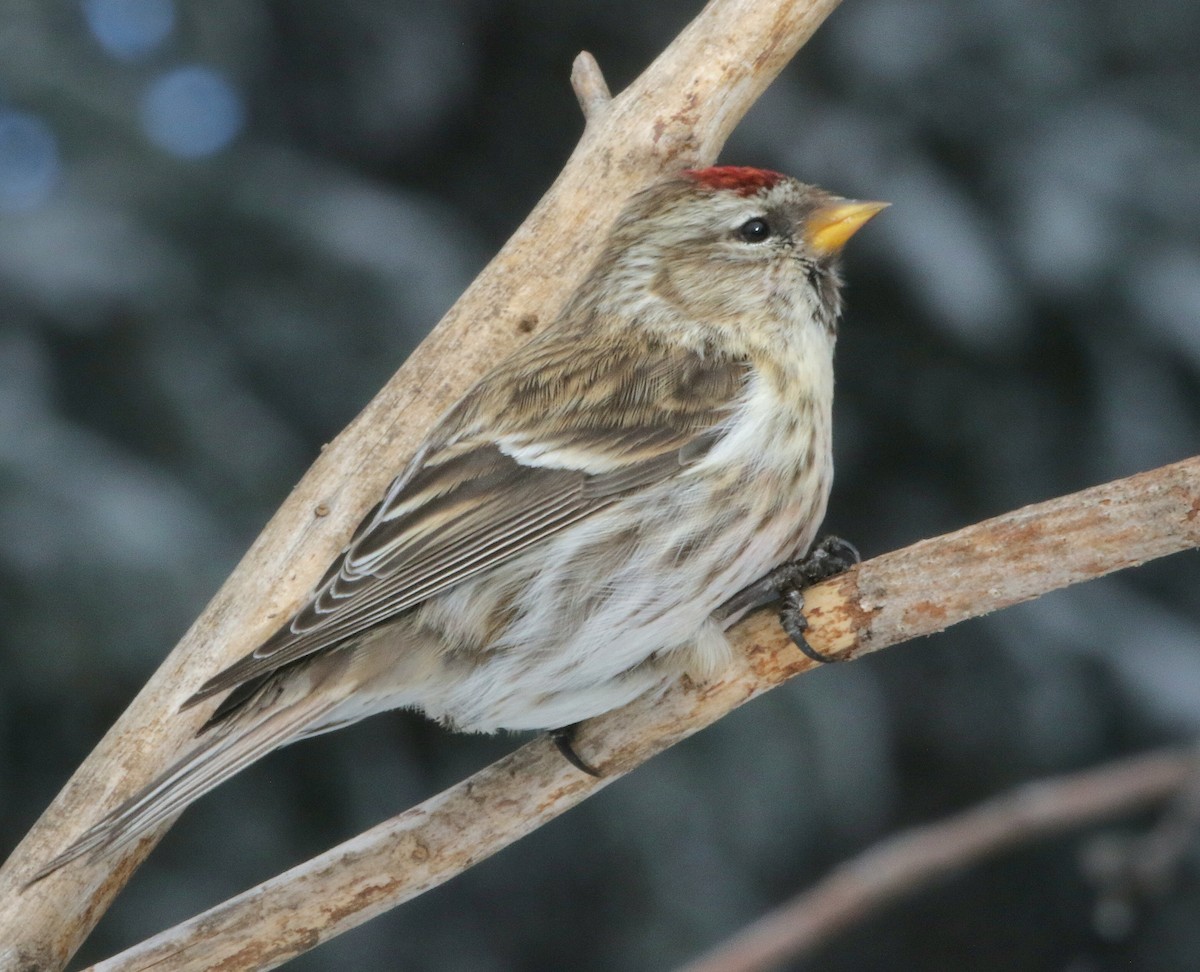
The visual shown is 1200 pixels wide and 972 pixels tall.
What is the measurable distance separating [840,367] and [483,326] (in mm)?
602

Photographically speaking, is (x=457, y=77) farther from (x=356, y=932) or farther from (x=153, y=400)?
(x=356, y=932)

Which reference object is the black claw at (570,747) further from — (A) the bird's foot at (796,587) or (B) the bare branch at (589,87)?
(B) the bare branch at (589,87)

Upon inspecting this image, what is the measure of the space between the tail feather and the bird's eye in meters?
0.71

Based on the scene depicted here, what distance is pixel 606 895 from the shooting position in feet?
6.51

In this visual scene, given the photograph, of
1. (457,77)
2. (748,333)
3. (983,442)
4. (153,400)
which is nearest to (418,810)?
(748,333)

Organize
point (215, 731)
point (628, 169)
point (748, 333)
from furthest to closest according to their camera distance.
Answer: point (628, 169) → point (748, 333) → point (215, 731)

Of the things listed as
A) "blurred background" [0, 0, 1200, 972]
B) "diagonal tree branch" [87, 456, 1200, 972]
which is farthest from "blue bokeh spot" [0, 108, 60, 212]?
"diagonal tree branch" [87, 456, 1200, 972]

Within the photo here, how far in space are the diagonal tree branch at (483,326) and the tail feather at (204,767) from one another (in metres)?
0.17

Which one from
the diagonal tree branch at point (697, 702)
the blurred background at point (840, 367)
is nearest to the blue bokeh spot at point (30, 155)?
the blurred background at point (840, 367)

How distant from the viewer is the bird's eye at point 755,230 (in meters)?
1.62

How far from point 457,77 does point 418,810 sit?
1.19m

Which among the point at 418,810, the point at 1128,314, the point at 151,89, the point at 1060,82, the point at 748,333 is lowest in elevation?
the point at 418,810

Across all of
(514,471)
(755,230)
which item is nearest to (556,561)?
(514,471)

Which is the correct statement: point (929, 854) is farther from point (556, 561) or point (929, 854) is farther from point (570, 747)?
point (556, 561)
